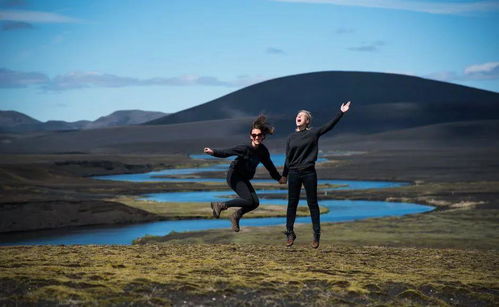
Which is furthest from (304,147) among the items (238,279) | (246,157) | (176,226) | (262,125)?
(176,226)

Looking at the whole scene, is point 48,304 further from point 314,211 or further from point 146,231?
point 146,231

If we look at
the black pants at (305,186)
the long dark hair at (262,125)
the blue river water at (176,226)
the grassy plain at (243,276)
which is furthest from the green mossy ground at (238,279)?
the blue river water at (176,226)

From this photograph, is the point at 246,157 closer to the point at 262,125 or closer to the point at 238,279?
the point at 262,125

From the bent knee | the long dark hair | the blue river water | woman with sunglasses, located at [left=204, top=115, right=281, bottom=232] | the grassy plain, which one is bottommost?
the blue river water

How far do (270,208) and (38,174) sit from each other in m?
40.9

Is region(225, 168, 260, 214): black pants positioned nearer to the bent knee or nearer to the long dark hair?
the bent knee

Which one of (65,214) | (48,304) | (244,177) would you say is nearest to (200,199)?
(65,214)

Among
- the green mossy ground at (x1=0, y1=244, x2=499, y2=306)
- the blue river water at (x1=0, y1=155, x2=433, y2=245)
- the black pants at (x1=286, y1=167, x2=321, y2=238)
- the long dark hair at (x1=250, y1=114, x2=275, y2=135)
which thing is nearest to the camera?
the green mossy ground at (x1=0, y1=244, x2=499, y2=306)

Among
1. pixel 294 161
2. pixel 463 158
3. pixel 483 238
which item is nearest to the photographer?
pixel 294 161

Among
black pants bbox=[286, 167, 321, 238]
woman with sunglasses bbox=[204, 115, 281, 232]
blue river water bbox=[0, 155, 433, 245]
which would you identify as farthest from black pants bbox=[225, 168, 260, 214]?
blue river water bbox=[0, 155, 433, 245]

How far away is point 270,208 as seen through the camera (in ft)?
180

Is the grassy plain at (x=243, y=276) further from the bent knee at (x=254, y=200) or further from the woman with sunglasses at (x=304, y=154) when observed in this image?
the woman with sunglasses at (x=304, y=154)

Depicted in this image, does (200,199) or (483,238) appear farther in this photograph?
(200,199)

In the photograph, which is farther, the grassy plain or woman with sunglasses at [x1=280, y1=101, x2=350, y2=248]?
woman with sunglasses at [x1=280, y1=101, x2=350, y2=248]
